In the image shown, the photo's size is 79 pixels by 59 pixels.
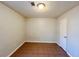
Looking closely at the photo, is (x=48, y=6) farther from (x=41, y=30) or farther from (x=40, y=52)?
(x=41, y=30)

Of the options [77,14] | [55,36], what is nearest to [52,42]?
[55,36]

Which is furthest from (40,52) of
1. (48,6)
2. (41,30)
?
(41,30)

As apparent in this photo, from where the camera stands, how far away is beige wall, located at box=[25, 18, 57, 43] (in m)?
8.01

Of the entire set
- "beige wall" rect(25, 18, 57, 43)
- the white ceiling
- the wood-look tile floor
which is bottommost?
the wood-look tile floor

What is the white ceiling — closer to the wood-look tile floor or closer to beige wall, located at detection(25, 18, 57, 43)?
the wood-look tile floor

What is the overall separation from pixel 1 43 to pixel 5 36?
38 cm

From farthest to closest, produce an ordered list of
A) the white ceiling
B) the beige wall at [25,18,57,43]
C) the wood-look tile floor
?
1. the beige wall at [25,18,57,43]
2. the wood-look tile floor
3. the white ceiling

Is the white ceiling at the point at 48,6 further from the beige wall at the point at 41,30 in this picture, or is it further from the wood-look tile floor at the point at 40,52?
the beige wall at the point at 41,30

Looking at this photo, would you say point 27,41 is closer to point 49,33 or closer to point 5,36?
Answer: point 49,33

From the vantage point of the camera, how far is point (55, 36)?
8.08 meters

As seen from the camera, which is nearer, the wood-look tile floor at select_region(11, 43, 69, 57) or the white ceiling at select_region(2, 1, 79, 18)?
the white ceiling at select_region(2, 1, 79, 18)

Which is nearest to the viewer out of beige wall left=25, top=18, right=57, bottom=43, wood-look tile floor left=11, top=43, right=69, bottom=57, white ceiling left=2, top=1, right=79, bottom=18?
white ceiling left=2, top=1, right=79, bottom=18

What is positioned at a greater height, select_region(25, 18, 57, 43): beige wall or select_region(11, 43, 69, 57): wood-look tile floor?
select_region(25, 18, 57, 43): beige wall

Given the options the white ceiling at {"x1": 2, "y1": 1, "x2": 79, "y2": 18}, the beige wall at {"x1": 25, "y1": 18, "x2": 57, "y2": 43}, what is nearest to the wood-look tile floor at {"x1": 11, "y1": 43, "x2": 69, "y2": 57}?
the white ceiling at {"x1": 2, "y1": 1, "x2": 79, "y2": 18}
